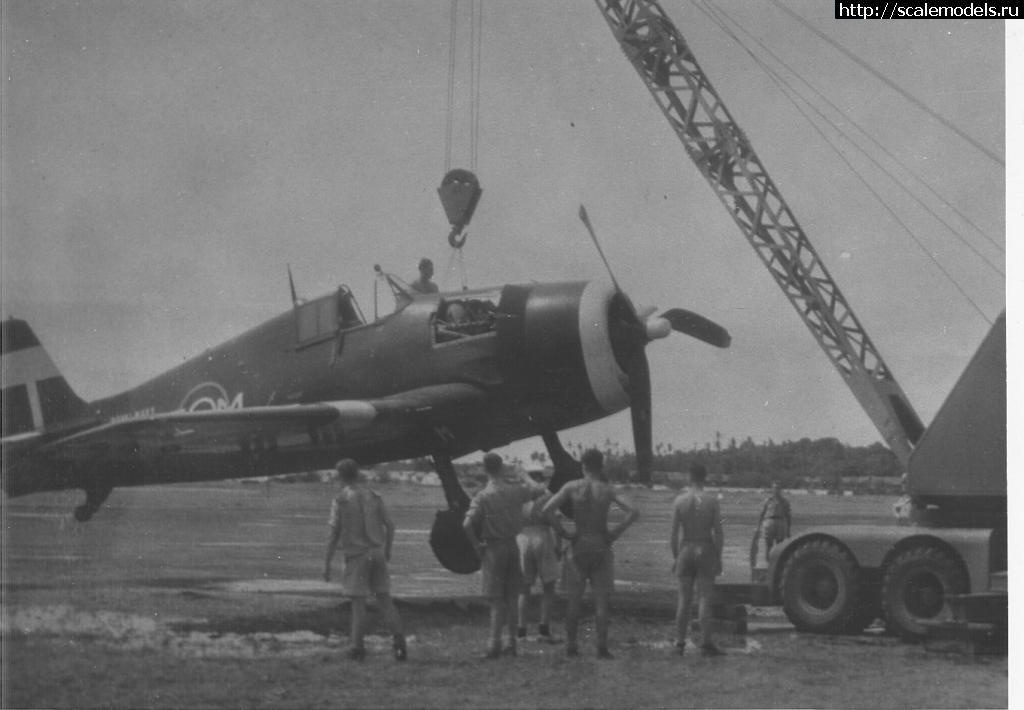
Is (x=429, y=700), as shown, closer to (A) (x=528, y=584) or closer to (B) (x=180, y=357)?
(A) (x=528, y=584)

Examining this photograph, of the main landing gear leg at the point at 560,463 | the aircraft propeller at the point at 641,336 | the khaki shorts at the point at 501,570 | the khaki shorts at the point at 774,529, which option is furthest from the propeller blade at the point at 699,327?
the khaki shorts at the point at 501,570

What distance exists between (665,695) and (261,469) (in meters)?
5.56

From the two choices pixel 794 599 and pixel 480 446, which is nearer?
pixel 794 599

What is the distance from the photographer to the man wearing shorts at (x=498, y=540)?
737cm

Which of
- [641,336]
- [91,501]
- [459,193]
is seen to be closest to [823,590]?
[641,336]

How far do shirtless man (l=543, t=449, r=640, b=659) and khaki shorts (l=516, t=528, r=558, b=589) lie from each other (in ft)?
2.02

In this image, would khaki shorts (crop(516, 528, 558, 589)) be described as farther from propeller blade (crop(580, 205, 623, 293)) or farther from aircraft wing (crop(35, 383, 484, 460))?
propeller blade (crop(580, 205, 623, 293))

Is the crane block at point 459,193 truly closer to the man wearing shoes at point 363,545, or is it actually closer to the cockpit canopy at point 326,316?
the cockpit canopy at point 326,316

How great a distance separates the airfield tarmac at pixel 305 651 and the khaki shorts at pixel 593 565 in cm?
54

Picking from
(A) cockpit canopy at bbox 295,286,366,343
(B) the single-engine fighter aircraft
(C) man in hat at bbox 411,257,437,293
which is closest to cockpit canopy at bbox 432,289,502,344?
(B) the single-engine fighter aircraft

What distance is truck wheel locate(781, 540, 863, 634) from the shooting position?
8789 millimetres

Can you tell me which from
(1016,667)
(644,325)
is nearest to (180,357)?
(644,325)

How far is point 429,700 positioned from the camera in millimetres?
6297

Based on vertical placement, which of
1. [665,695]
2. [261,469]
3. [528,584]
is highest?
[261,469]
